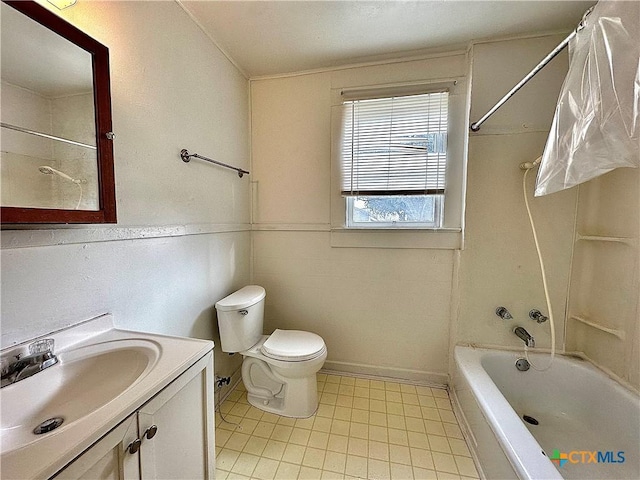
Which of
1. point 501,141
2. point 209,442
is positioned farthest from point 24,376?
point 501,141

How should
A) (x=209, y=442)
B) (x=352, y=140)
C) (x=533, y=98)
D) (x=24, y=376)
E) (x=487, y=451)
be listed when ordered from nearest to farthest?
(x=24, y=376) → (x=209, y=442) → (x=487, y=451) → (x=533, y=98) → (x=352, y=140)

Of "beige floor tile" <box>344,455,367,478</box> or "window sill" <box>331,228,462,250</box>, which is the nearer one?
"beige floor tile" <box>344,455,367,478</box>

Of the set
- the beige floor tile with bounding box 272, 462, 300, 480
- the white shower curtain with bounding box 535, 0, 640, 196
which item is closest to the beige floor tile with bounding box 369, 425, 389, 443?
the beige floor tile with bounding box 272, 462, 300, 480

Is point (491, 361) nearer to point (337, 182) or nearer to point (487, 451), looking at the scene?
point (487, 451)

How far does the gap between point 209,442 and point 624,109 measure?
196 centimetres

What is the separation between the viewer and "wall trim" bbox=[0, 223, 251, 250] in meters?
0.75

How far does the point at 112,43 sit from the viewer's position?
1008mm

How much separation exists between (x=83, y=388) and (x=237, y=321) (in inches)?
31.9

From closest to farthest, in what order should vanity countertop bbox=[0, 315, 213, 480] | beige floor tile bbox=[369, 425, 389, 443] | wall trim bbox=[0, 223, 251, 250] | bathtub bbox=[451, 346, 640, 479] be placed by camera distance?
vanity countertop bbox=[0, 315, 213, 480], wall trim bbox=[0, 223, 251, 250], bathtub bbox=[451, 346, 640, 479], beige floor tile bbox=[369, 425, 389, 443]

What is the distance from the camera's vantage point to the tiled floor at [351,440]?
1281 millimetres

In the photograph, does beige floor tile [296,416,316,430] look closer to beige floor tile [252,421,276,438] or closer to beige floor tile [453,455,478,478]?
beige floor tile [252,421,276,438]

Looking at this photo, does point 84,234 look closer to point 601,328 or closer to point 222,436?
point 222,436

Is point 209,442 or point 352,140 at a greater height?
point 352,140

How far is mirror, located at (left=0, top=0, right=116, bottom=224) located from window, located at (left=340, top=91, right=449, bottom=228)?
4.60ft
